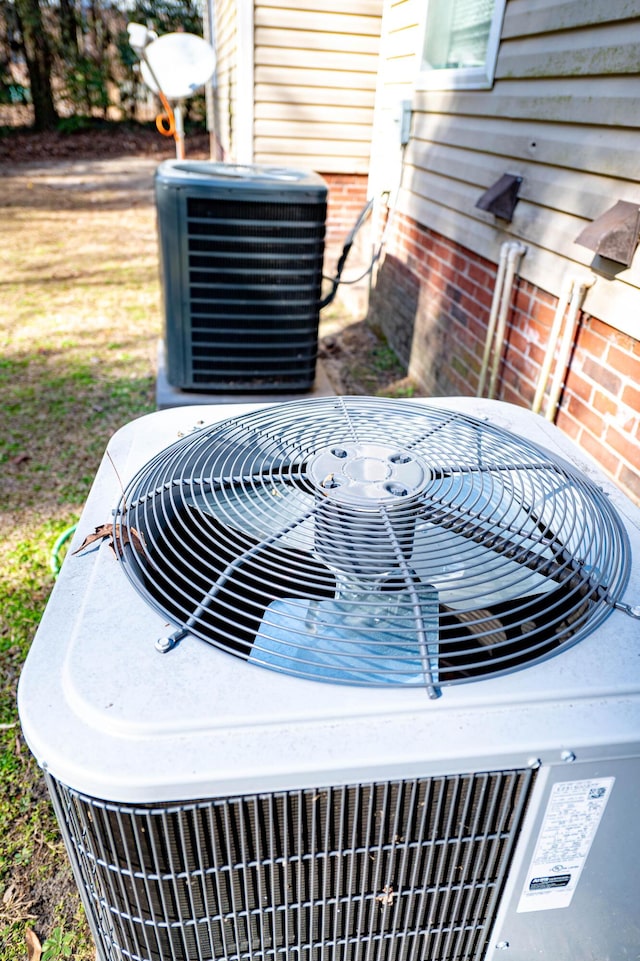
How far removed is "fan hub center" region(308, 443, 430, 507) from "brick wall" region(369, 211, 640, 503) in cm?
92

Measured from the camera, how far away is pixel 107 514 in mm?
1231

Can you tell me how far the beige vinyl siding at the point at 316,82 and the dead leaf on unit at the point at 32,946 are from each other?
540 centimetres

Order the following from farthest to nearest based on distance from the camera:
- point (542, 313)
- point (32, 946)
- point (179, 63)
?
point (179, 63) → point (542, 313) → point (32, 946)

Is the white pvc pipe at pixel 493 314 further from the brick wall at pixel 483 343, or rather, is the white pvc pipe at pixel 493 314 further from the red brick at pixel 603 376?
the red brick at pixel 603 376

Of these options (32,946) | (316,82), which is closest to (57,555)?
(32,946)

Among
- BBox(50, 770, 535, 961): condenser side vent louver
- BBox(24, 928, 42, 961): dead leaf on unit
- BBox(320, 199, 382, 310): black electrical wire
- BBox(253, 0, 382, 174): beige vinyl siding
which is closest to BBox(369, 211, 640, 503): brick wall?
BBox(320, 199, 382, 310): black electrical wire

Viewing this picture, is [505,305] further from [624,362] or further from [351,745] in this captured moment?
[351,745]

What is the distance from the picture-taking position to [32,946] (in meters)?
1.39

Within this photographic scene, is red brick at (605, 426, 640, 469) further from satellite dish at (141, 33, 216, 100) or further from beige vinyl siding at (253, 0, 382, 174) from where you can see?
satellite dish at (141, 33, 216, 100)

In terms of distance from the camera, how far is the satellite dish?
5098mm

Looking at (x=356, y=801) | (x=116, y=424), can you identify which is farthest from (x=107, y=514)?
(x=116, y=424)

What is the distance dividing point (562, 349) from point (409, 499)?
1312mm

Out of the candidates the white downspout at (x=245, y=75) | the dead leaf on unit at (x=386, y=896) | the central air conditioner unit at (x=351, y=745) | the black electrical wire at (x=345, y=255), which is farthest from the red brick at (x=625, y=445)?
the white downspout at (x=245, y=75)

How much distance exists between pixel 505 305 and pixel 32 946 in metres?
2.45
